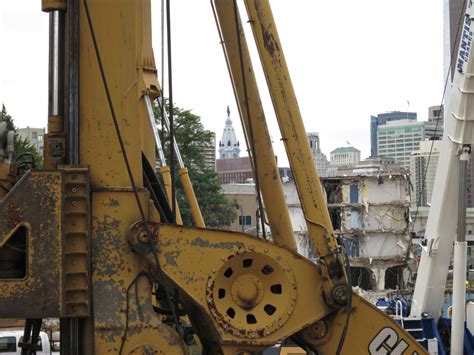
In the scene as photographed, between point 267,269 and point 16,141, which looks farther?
point 16,141

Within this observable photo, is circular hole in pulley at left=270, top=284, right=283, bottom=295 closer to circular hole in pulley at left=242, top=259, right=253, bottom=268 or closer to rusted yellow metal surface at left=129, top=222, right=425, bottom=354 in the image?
rusted yellow metal surface at left=129, top=222, right=425, bottom=354

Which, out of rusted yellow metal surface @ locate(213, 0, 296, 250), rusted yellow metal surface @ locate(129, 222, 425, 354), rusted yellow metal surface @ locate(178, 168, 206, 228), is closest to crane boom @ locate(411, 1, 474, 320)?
rusted yellow metal surface @ locate(178, 168, 206, 228)

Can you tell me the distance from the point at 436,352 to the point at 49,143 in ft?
32.2

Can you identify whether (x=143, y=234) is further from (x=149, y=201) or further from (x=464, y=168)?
(x=464, y=168)

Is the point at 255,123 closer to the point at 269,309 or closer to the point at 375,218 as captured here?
the point at 269,309

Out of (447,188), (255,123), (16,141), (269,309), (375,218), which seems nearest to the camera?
(269,309)

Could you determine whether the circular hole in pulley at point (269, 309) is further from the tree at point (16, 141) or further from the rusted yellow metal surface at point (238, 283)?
the tree at point (16, 141)

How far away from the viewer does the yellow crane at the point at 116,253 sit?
21.9ft

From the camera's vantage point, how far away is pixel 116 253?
687cm

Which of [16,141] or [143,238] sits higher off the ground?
[16,141]

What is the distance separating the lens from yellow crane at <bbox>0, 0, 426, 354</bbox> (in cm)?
668

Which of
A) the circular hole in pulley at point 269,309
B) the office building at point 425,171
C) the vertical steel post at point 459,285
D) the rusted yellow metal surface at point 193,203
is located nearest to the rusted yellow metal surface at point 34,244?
the circular hole in pulley at point 269,309

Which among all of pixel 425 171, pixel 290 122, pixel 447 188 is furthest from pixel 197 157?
pixel 290 122

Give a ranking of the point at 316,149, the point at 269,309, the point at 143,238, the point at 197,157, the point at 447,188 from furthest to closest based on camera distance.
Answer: the point at 316,149 → the point at 197,157 → the point at 447,188 → the point at 269,309 → the point at 143,238
